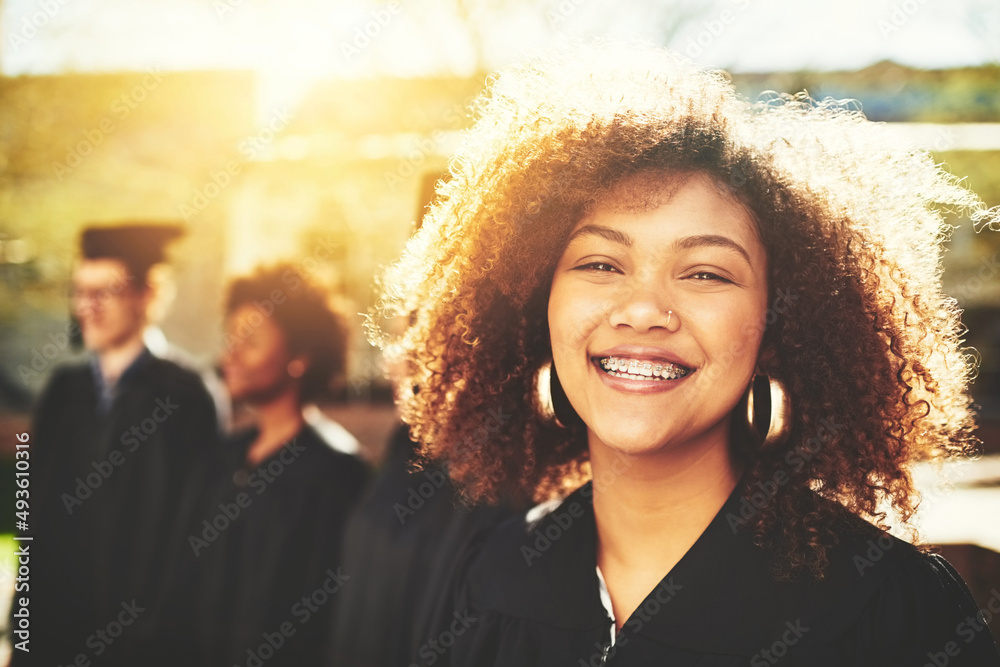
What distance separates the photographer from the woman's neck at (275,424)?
4465mm

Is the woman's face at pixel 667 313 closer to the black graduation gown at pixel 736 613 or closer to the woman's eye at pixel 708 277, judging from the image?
the woman's eye at pixel 708 277

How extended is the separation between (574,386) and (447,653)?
31.2 inches

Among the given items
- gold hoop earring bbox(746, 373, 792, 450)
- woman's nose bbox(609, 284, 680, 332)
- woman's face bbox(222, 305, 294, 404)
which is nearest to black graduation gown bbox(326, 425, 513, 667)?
woman's face bbox(222, 305, 294, 404)

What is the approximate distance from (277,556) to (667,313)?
3010mm

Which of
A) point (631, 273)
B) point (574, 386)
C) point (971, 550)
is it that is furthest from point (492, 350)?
point (971, 550)

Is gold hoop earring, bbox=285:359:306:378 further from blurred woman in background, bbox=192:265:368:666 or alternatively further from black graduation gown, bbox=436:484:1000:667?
black graduation gown, bbox=436:484:1000:667

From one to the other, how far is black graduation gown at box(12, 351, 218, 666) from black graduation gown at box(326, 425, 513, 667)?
1.46 m

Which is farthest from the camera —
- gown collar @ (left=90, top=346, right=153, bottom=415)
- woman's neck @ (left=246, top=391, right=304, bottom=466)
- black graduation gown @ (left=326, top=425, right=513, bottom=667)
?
gown collar @ (left=90, top=346, right=153, bottom=415)

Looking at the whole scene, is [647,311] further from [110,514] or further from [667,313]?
[110,514]

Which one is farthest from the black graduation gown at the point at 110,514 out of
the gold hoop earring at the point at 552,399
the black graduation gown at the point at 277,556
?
the gold hoop earring at the point at 552,399

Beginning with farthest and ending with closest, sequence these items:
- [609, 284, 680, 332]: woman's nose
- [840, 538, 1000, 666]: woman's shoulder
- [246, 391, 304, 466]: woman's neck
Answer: [246, 391, 304, 466]: woman's neck < [609, 284, 680, 332]: woman's nose < [840, 538, 1000, 666]: woman's shoulder

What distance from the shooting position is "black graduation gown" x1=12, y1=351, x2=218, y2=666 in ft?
15.3

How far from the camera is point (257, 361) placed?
462cm

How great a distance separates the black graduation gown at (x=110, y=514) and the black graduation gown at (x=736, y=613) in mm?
3139
